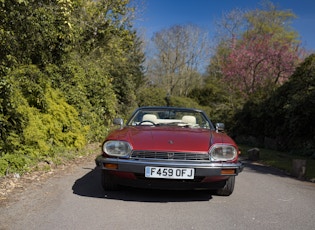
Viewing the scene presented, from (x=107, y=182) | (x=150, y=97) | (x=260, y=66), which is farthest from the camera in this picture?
(x=150, y=97)

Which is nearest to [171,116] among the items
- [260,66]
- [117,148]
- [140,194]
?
[140,194]

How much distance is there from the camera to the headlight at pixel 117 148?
489 cm

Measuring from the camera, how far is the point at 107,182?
523 centimetres

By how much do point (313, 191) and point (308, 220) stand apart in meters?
2.18

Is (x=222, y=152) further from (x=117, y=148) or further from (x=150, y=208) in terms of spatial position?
(x=117, y=148)

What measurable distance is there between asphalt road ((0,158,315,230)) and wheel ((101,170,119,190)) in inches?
3.9

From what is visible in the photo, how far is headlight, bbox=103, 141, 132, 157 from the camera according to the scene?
4.89m

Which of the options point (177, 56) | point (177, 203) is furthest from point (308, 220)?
point (177, 56)

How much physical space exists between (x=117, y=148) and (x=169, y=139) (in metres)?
0.74

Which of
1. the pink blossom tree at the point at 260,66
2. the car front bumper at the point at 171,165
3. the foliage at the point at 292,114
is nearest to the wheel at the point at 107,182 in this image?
the car front bumper at the point at 171,165

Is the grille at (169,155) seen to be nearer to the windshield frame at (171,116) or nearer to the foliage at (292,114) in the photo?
the windshield frame at (171,116)

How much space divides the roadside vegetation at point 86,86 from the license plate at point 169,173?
2.70m

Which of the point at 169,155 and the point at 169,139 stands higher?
the point at 169,139

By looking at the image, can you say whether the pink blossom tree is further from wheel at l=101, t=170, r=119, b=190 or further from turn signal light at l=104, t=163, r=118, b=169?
turn signal light at l=104, t=163, r=118, b=169
